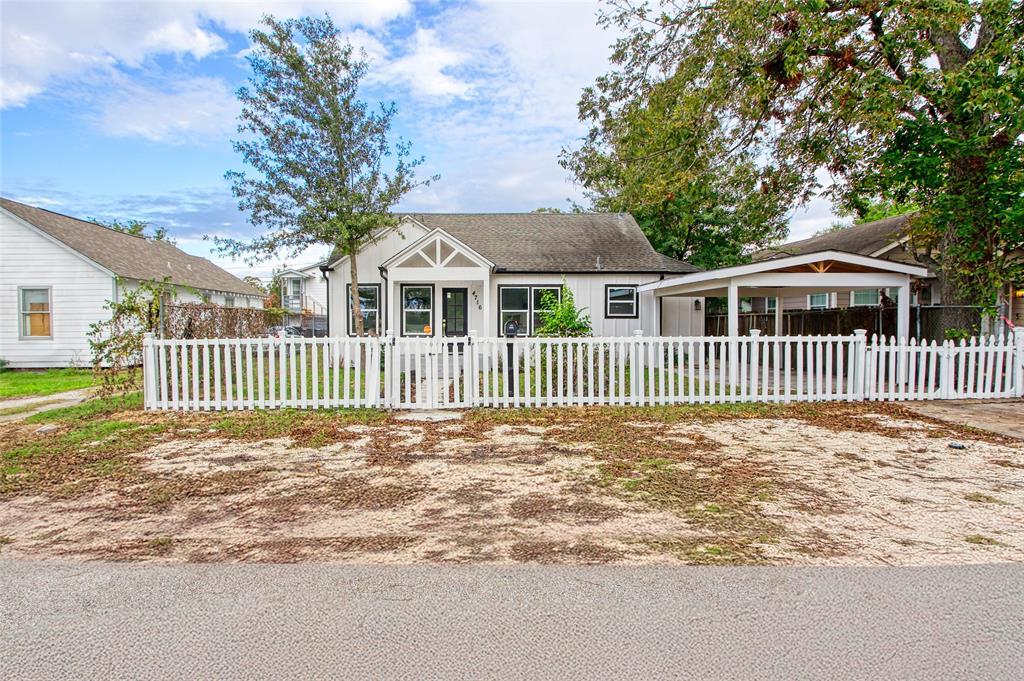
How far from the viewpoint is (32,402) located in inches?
396

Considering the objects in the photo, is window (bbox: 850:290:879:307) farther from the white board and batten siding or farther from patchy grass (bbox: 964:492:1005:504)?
the white board and batten siding

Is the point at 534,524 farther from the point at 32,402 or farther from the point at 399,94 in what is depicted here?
the point at 399,94

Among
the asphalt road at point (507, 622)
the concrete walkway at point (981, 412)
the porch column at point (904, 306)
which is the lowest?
the asphalt road at point (507, 622)

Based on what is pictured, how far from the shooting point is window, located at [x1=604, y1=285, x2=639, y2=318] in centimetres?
1750

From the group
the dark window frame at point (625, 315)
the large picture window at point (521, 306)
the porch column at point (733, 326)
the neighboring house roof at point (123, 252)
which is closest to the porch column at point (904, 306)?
the porch column at point (733, 326)

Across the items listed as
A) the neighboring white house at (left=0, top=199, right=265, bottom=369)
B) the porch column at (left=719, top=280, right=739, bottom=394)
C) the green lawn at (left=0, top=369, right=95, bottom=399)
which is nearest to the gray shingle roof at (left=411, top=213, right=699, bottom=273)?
the porch column at (left=719, top=280, right=739, bottom=394)

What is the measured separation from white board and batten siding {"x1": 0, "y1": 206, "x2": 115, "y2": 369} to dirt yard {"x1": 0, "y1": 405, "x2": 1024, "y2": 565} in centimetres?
1010

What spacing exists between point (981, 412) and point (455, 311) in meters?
12.6

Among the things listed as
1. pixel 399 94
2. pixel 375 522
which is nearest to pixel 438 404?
pixel 375 522

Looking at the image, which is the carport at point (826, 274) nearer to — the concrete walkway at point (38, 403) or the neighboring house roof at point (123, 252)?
the concrete walkway at point (38, 403)

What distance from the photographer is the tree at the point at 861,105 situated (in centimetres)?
1048

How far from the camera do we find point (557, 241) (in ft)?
62.8

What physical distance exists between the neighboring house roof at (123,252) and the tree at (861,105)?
41.9ft

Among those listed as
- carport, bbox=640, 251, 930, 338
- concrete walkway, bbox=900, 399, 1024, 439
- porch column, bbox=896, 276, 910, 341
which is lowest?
concrete walkway, bbox=900, 399, 1024, 439
